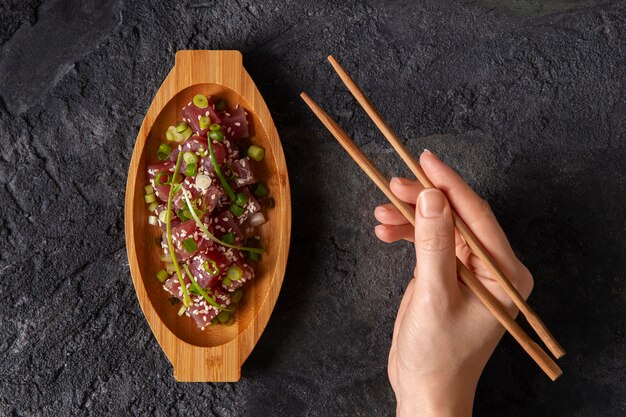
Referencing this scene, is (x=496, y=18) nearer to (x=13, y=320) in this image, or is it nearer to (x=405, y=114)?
(x=405, y=114)

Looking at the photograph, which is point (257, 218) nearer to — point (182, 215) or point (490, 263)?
point (182, 215)

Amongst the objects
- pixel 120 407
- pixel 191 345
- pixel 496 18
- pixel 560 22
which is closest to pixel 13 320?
pixel 120 407

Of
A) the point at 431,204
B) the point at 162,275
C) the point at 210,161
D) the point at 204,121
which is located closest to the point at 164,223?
the point at 162,275

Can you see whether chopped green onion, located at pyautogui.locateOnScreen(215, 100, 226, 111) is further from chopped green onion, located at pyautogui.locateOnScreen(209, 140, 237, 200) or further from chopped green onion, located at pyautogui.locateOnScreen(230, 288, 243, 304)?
chopped green onion, located at pyautogui.locateOnScreen(230, 288, 243, 304)

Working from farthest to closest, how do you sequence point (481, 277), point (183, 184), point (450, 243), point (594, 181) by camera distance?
1. point (594, 181)
2. point (183, 184)
3. point (481, 277)
4. point (450, 243)

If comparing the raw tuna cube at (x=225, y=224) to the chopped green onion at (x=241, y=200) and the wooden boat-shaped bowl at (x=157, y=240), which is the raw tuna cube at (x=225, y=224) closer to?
the chopped green onion at (x=241, y=200)

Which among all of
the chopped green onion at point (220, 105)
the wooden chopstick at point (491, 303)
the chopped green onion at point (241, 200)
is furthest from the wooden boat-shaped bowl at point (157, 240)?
the wooden chopstick at point (491, 303)
